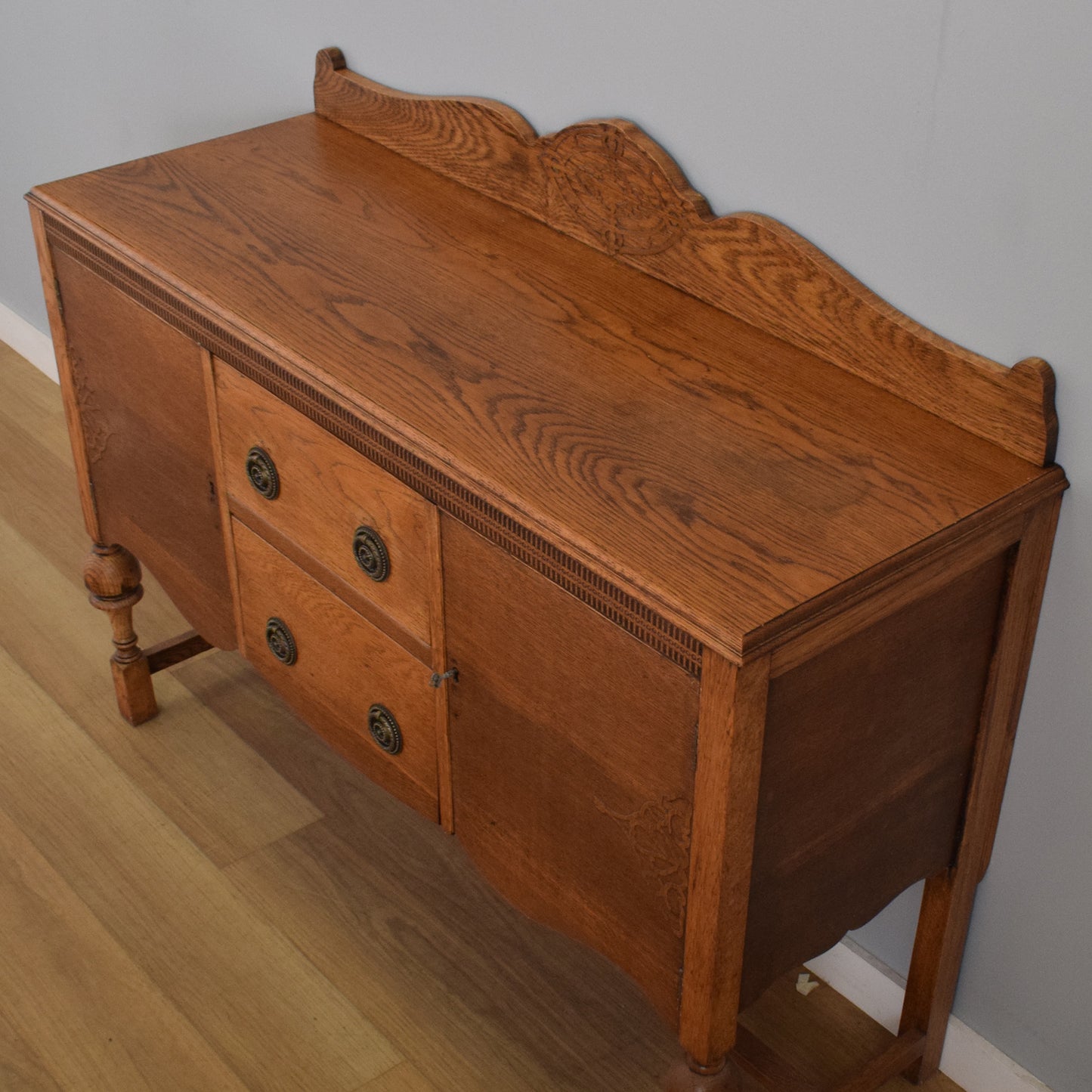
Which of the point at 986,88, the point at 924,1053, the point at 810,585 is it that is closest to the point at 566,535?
the point at 810,585

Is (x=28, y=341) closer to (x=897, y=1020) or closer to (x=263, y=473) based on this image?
(x=263, y=473)

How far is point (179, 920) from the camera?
6.81 ft

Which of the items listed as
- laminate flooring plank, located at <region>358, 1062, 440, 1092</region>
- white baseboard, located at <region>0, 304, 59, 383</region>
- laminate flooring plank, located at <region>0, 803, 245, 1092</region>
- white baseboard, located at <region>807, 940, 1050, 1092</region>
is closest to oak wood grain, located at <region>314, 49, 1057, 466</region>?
white baseboard, located at <region>807, 940, 1050, 1092</region>

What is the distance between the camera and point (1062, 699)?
154cm

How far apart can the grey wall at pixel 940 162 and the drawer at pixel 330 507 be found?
51 cm

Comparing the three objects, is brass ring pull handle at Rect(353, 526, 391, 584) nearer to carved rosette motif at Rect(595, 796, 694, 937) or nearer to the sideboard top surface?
the sideboard top surface

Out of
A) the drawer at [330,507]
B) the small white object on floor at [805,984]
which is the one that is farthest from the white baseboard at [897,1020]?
the drawer at [330,507]

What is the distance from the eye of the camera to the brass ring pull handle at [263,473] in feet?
5.63

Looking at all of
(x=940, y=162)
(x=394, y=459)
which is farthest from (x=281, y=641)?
(x=940, y=162)

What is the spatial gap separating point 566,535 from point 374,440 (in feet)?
1.00

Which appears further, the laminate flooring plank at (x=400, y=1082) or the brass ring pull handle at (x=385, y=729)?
the laminate flooring plank at (x=400, y=1082)

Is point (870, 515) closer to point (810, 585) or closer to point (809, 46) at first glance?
point (810, 585)

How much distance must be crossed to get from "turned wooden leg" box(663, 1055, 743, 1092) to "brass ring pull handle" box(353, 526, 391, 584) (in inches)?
23.5

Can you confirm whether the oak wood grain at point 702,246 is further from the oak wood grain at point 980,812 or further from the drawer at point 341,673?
the drawer at point 341,673
